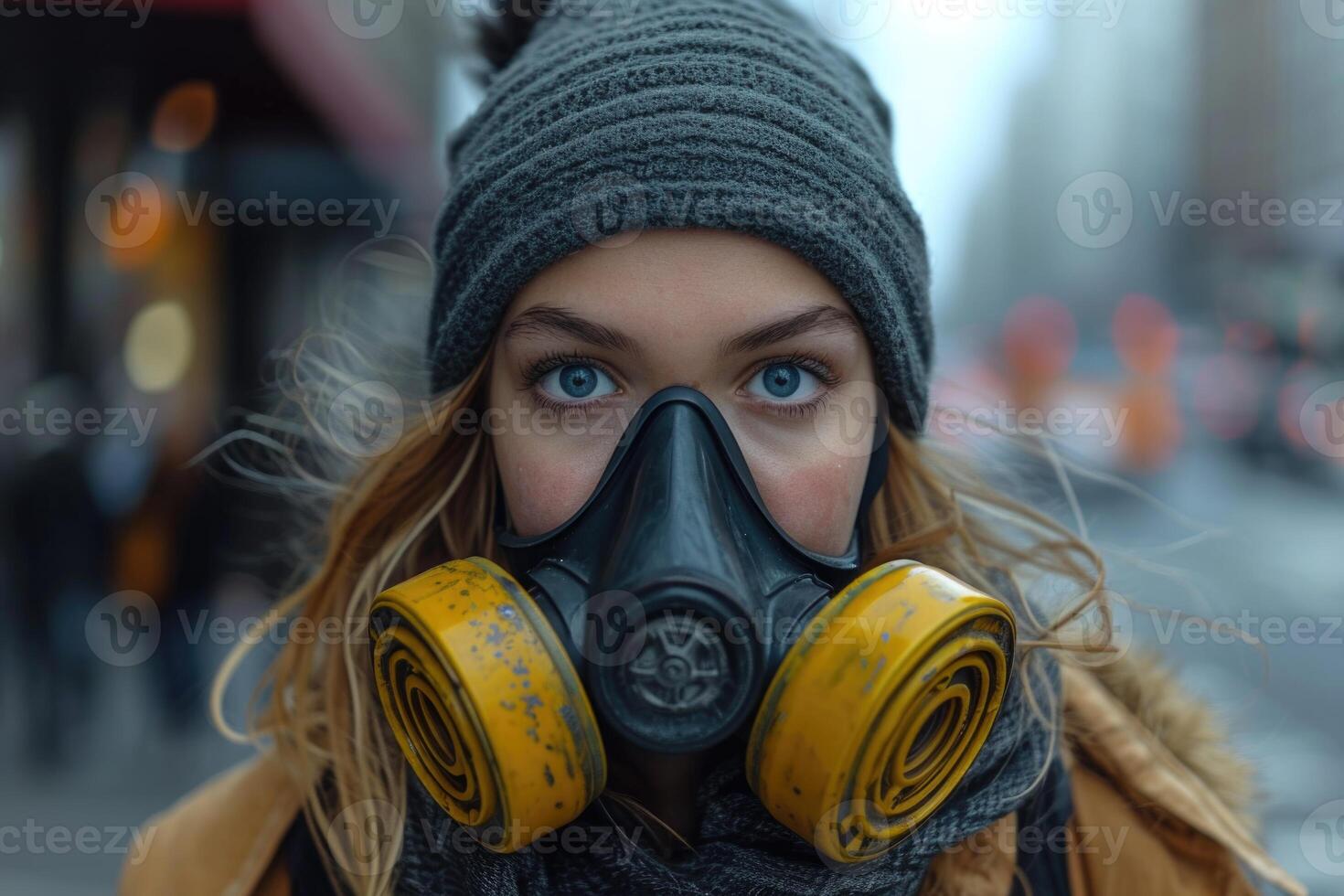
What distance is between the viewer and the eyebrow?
1703 mm

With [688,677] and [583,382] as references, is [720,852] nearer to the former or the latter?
[688,677]

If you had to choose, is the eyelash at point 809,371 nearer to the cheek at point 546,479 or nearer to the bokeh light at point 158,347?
the cheek at point 546,479

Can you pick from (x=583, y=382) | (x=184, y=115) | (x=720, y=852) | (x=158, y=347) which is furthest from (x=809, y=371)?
(x=158, y=347)

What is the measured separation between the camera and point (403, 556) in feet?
6.88

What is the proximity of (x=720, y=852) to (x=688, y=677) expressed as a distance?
0.37 m

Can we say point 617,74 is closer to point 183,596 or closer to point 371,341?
point 371,341

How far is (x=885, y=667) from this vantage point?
1437 millimetres

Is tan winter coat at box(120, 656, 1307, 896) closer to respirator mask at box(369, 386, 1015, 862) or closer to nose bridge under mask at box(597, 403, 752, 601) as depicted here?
respirator mask at box(369, 386, 1015, 862)

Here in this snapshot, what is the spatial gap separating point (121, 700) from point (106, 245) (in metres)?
2.83

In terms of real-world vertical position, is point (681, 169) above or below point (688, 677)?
above

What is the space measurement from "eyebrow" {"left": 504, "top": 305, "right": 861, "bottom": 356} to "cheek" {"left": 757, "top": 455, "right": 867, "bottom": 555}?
0.21m

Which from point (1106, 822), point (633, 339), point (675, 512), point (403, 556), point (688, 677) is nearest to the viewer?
point (688, 677)

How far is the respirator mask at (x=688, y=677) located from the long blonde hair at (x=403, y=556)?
0.41 m

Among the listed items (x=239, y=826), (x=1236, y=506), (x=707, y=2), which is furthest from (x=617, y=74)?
(x=1236, y=506)
